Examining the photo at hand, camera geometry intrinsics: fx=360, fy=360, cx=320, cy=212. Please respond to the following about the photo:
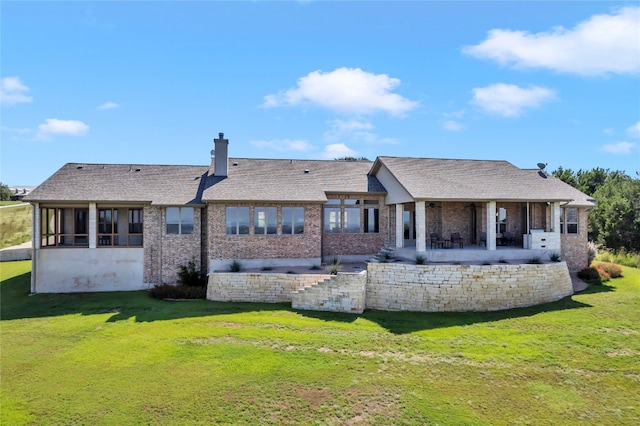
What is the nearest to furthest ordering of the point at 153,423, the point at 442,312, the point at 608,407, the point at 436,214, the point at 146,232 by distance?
the point at 153,423 < the point at 608,407 < the point at 442,312 < the point at 146,232 < the point at 436,214

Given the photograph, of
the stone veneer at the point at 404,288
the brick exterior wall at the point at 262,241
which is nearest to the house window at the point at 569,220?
the stone veneer at the point at 404,288

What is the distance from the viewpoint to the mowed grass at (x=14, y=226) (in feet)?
108

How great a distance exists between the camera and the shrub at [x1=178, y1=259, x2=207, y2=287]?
64.3 ft

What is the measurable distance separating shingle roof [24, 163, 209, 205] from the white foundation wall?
292cm

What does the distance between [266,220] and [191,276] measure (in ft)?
16.8

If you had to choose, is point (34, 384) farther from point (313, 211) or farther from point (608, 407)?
point (608, 407)

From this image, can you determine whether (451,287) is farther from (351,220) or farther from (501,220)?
(501,220)

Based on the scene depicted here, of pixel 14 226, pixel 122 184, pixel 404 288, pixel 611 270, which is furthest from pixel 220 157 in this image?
pixel 14 226

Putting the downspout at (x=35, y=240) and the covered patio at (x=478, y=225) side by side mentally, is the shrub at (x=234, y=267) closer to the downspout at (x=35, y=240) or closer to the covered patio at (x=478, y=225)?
the covered patio at (x=478, y=225)

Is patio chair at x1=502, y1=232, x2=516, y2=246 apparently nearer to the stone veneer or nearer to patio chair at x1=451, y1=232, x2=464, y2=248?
patio chair at x1=451, y1=232, x2=464, y2=248

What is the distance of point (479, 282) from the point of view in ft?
54.2

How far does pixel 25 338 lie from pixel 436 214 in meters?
20.5

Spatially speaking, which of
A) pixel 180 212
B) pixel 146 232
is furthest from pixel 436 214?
pixel 146 232

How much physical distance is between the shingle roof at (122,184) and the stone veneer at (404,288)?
6.44m
